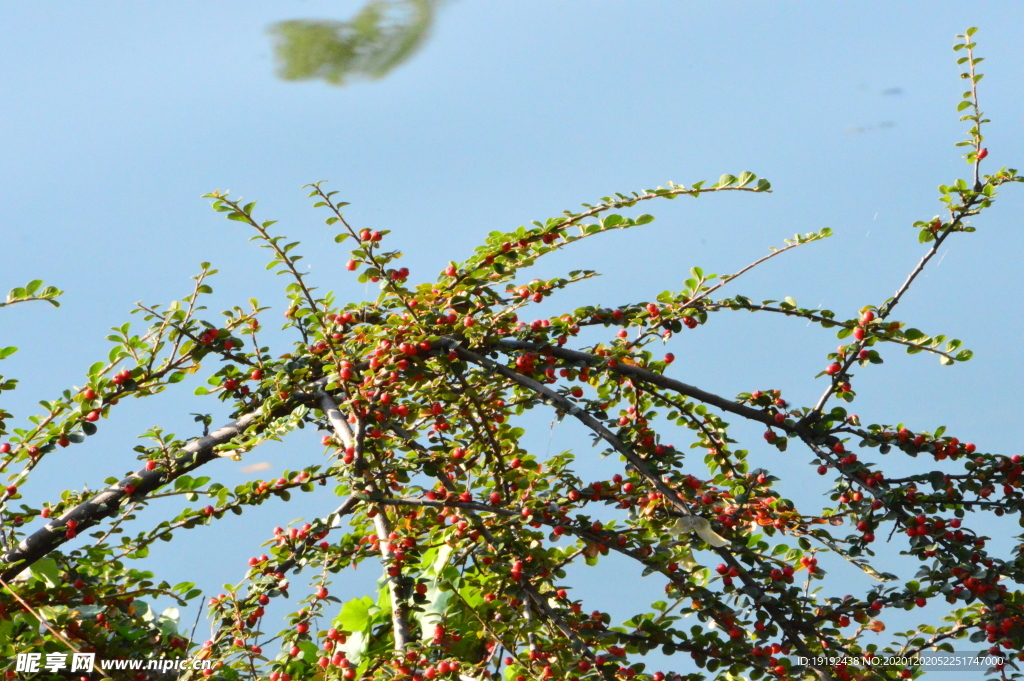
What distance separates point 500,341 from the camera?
1669 mm

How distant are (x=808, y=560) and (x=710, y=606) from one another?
382 mm

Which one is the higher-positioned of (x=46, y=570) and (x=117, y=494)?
(x=117, y=494)

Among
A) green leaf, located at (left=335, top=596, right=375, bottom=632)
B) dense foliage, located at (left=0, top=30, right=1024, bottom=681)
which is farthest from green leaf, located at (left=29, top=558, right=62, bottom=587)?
green leaf, located at (left=335, top=596, right=375, bottom=632)

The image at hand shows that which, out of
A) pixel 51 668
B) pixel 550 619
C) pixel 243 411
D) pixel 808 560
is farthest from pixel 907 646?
pixel 51 668

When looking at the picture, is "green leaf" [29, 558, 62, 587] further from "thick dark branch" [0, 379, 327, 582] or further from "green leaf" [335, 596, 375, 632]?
"green leaf" [335, 596, 375, 632]

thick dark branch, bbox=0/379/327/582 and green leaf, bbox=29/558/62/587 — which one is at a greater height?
thick dark branch, bbox=0/379/327/582

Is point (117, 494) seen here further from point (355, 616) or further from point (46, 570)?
point (355, 616)

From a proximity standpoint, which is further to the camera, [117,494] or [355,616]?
[355,616]

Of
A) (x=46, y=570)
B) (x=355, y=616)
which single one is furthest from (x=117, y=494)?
(x=355, y=616)

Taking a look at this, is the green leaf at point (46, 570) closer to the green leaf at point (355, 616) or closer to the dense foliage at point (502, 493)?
the dense foliage at point (502, 493)

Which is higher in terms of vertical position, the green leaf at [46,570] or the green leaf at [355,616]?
the green leaf at [355,616]

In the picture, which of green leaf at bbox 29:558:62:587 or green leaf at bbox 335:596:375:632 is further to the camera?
green leaf at bbox 335:596:375:632

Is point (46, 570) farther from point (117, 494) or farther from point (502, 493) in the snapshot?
point (502, 493)

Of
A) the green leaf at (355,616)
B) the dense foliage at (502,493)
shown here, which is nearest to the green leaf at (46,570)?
the dense foliage at (502,493)
